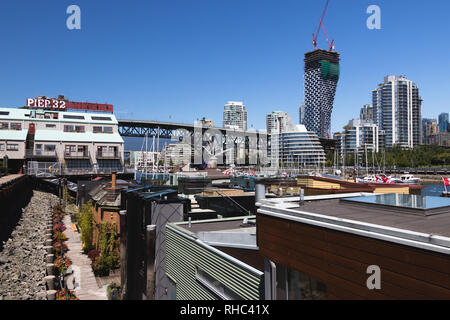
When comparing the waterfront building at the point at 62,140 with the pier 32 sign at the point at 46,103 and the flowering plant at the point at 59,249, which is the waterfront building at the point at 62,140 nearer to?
the pier 32 sign at the point at 46,103

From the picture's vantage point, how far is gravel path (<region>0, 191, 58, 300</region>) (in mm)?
18703

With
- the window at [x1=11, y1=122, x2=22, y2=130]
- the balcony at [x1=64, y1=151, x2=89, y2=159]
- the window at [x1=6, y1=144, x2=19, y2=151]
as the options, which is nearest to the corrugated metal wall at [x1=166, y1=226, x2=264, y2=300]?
the balcony at [x1=64, y1=151, x2=89, y2=159]

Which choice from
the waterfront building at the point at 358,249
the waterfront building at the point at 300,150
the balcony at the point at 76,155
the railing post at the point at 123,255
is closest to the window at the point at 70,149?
the balcony at the point at 76,155

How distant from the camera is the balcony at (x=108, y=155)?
70.2 metres

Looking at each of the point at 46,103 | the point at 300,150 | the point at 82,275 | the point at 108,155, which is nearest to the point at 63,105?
the point at 46,103

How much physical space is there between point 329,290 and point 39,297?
57.4 feet

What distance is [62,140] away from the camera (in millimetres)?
67688

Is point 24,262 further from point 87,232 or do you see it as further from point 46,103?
point 46,103

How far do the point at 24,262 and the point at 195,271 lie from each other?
690 inches

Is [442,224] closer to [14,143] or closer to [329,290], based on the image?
[329,290]

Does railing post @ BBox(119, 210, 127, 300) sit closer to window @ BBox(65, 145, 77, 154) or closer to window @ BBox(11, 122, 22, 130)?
window @ BBox(65, 145, 77, 154)

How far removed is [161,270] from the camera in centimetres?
1523

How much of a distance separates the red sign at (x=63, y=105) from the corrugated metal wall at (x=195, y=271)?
7660 cm

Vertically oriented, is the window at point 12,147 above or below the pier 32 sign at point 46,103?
below
